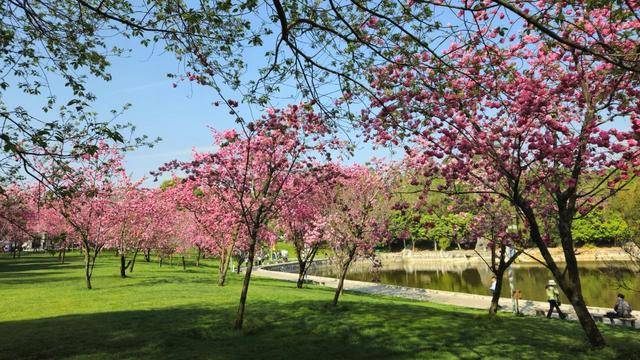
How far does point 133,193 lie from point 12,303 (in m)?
13.4

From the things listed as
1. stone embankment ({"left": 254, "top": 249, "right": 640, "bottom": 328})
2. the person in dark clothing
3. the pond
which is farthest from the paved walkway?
the pond

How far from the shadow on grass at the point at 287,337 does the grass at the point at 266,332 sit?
0.08ft

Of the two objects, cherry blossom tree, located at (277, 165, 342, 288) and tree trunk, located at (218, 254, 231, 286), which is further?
tree trunk, located at (218, 254, 231, 286)

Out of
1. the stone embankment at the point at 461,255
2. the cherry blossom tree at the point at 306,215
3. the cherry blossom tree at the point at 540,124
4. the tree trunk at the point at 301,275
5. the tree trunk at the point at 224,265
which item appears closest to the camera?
the cherry blossom tree at the point at 540,124

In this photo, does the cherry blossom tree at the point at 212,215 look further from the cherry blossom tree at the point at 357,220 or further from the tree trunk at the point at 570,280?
the tree trunk at the point at 570,280

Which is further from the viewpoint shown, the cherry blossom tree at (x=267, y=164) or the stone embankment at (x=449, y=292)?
the stone embankment at (x=449, y=292)

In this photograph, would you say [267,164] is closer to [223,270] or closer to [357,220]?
[357,220]

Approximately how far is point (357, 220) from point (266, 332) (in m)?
7.17

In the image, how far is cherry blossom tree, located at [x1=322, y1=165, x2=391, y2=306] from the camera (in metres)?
17.5

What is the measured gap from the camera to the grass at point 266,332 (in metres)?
9.36

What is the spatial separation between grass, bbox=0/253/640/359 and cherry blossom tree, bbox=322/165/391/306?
2192 millimetres

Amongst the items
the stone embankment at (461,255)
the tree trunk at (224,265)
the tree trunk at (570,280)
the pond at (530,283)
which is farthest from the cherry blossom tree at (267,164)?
the stone embankment at (461,255)

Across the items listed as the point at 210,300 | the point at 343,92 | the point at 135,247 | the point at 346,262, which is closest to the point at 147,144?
the point at 343,92

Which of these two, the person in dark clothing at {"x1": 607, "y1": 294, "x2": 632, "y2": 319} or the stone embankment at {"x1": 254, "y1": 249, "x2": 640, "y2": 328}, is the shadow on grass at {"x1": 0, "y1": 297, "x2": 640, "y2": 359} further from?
the person in dark clothing at {"x1": 607, "y1": 294, "x2": 632, "y2": 319}
